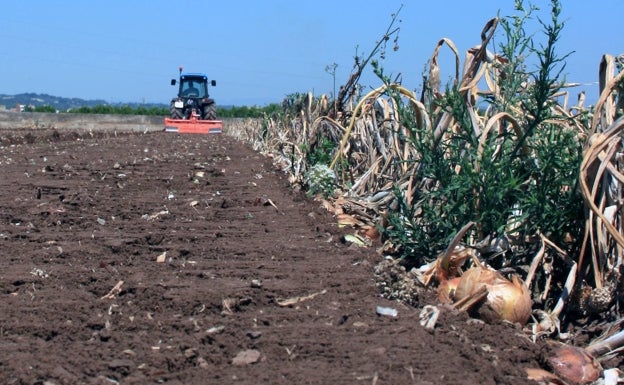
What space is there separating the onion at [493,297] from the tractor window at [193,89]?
27928mm

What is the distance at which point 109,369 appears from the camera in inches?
114

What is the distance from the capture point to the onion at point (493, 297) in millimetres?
3732

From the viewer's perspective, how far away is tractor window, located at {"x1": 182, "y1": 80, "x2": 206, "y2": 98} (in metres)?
31.2

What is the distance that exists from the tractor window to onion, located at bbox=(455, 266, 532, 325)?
1100 inches

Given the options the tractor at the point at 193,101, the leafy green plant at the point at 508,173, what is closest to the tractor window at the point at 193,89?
the tractor at the point at 193,101

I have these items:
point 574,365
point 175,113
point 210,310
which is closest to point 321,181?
point 210,310

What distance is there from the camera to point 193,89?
103ft

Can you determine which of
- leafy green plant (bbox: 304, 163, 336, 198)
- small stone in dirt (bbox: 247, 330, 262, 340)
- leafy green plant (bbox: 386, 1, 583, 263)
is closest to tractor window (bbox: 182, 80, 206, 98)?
leafy green plant (bbox: 304, 163, 336, 198)

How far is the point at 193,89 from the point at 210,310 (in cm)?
2837

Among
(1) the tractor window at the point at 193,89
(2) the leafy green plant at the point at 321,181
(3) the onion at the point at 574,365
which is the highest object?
(1) the tractor window at the point at 193,89

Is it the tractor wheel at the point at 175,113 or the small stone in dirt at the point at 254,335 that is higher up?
the small stone in dirt at the point at 254,335

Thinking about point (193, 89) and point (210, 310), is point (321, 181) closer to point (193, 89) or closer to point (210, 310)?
point (210, 310)

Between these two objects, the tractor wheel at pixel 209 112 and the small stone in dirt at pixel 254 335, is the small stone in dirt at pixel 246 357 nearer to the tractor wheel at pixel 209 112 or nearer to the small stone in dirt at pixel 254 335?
the small stone in dirt at pixel 254 335

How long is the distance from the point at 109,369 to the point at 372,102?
5.07 meters
